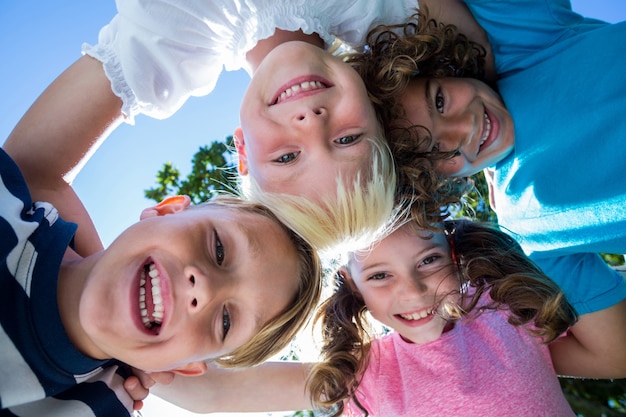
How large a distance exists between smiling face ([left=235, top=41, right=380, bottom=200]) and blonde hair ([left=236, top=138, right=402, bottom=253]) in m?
0.04

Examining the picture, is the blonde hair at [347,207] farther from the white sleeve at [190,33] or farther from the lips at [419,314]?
the white sleeve at [190,33]

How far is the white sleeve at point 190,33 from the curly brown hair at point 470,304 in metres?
1.31

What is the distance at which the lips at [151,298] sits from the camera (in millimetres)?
2183

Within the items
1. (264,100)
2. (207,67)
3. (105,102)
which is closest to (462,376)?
(264,100)

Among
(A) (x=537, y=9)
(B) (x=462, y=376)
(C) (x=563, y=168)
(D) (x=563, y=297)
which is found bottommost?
(B) (x=462, y=376)

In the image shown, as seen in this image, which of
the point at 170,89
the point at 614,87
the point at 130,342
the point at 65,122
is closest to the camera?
the point at 130,342

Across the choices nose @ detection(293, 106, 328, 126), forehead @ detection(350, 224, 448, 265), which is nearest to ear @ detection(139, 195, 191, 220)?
nose @ detection(293, 106, 328, 126)

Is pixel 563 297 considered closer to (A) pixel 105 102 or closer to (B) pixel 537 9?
(B) pixel 537 9

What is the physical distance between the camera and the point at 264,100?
2.49 m

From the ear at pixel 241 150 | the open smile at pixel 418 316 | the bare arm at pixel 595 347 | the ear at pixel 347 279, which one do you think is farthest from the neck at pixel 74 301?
the bare arm at pixel 595 347

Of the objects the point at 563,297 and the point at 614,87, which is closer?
the point at 614,87

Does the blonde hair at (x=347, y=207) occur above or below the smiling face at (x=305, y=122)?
below

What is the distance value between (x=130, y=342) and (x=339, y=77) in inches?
60.4

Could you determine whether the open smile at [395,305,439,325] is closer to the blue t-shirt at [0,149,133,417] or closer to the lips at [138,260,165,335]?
the lips at [138,260,165,335]
